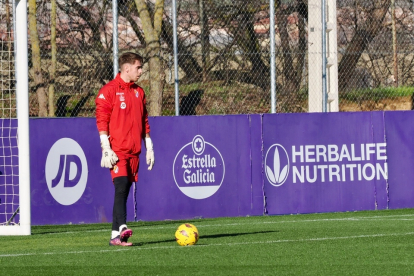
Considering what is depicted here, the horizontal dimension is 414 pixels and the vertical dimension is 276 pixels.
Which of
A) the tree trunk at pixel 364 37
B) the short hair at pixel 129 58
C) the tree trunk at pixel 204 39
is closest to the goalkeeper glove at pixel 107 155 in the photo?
the short hair at pixel 129 58

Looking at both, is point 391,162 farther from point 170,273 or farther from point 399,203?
point 170,273

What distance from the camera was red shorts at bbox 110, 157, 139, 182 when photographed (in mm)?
9531

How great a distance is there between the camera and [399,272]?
721 cm

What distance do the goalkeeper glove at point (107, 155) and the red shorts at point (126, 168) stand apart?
129mm

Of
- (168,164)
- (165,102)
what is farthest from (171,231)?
(165,102)

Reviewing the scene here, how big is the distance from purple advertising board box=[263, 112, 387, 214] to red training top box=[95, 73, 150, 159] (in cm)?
557

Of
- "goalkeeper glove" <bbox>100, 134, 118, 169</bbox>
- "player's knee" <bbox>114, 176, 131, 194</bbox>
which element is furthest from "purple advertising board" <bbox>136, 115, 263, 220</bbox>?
"goalkeeper glove" <bbox>100, 134, 118, 169</bbox>

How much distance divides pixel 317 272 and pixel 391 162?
342 inches

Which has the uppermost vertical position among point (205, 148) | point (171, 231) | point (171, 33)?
point (171, 33)

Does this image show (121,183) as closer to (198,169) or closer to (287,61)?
(198,169)

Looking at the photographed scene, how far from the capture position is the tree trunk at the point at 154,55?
53.4 ft

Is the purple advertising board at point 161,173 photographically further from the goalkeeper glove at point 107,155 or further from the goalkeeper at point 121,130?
the goalkeeper glove at point 107,155

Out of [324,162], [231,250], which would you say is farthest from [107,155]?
[324,162]

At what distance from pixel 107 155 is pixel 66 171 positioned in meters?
4.53
